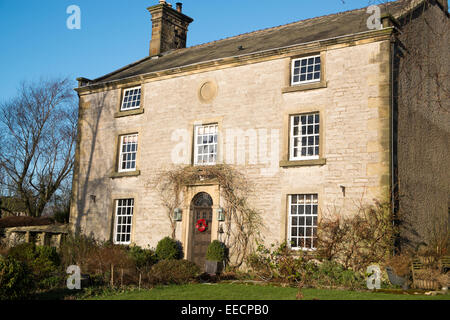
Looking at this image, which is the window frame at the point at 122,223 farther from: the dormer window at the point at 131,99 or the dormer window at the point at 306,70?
the dormer window at the point at 306,70

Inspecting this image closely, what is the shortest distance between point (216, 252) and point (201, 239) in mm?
1560

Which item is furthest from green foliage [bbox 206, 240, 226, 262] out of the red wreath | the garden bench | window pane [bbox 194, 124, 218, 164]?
the garden bench

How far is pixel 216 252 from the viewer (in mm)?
17297

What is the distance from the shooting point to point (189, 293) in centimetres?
1208

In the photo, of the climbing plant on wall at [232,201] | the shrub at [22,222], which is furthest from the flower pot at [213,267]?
the shrub at [22,222]

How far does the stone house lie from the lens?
1584cm

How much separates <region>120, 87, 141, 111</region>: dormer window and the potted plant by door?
714cm

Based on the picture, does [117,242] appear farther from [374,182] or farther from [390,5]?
[390,5]

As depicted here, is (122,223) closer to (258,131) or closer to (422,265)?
(258,131)

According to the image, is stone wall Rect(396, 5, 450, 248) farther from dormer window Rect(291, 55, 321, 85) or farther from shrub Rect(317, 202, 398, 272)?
dormer window Rect(291, 55, 321, 85)

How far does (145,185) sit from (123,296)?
859 centimetres

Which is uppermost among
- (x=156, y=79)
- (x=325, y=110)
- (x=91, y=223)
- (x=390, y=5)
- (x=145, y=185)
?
(x=390, y=5)

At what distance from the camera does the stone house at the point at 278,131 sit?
15.8 m
